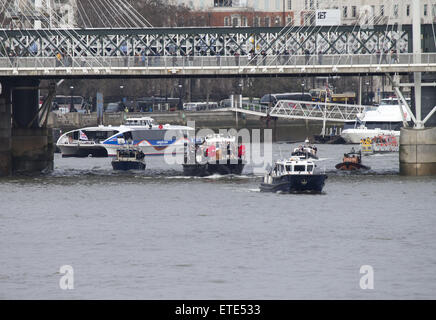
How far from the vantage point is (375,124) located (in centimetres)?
14438

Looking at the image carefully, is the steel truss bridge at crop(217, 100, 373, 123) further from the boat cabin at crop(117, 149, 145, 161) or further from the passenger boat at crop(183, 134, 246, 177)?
the passenger boat at crop(183, 134, 246, 177)

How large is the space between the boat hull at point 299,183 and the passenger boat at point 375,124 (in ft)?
199

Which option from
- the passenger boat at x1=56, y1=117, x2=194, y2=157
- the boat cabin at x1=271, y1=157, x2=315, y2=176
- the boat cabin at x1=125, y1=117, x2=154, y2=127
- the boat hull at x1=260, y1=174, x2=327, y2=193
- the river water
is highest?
the boat cabin at x1=125, y1=117, x2=154, y2=127

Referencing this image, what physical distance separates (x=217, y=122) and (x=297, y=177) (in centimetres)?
8256

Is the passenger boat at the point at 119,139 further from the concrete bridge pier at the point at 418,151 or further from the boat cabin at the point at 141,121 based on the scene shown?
the concrete bridge pier at the point at 418,151

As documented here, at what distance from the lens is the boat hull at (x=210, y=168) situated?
93938mm

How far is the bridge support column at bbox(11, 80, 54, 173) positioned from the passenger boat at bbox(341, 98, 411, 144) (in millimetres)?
49599

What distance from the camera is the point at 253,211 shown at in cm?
7088

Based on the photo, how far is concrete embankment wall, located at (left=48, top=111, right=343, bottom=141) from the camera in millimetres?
154625

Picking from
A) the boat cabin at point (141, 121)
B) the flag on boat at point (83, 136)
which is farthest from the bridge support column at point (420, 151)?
the flag on boat at point (83, 136)

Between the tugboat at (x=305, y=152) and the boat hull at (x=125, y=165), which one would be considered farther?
the boat hull at (x=125, y=165)

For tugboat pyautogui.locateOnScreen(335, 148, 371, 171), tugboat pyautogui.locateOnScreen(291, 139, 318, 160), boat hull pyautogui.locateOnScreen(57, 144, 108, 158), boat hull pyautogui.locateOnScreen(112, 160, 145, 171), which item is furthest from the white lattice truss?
tugboat pyautogui.locateOnScreen(291, 139, 318, 160)

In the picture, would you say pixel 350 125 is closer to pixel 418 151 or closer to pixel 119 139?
pixel 119 139

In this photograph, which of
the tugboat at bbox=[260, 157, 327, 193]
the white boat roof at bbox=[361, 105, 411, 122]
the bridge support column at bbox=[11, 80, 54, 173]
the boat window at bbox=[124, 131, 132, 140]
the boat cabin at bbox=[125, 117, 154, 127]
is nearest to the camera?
the tugboat at bbox=[260, 157, 327, 193]
